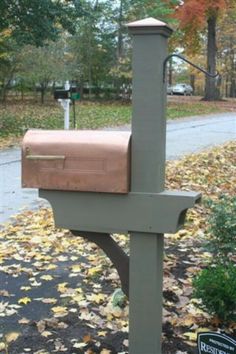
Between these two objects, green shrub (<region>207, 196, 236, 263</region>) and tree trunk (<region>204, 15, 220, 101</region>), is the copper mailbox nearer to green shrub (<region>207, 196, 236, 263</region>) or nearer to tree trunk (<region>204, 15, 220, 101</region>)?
green shrub (<region>207, 196, 236, 263</region>)

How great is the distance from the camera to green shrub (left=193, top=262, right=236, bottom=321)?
133 inches

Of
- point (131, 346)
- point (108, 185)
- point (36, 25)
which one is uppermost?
point (36, 25)

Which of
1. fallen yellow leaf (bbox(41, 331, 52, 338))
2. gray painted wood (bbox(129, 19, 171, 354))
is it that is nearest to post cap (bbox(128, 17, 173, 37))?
gray painted wood (bbox(129, 19, 171, 354))

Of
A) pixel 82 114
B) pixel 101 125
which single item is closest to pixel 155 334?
pixel 101 125

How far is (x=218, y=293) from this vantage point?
133 inches

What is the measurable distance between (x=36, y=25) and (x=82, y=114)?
792 centimetres

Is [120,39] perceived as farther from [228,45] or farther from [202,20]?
[228,45]

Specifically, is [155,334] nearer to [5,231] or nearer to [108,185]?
[108,185]

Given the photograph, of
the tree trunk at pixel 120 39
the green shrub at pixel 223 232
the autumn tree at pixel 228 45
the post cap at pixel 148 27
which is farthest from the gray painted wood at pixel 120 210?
the autumn tree at pixel 228 45

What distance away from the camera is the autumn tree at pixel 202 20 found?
2784 cm

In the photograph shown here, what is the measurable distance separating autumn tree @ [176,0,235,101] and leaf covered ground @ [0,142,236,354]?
73.1 ft

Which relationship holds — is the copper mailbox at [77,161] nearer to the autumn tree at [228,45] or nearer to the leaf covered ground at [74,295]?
the leaf covered ground at [74,295]

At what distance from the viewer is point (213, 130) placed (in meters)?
17.3

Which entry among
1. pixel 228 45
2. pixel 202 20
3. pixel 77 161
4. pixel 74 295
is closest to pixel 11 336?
pixel 74 295
